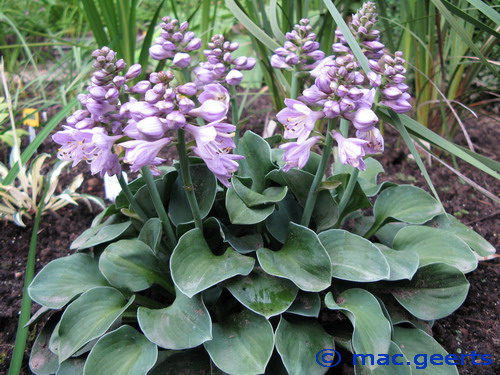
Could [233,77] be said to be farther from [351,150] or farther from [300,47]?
[351,150]

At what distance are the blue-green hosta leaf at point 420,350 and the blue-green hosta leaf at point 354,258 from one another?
0.38 m

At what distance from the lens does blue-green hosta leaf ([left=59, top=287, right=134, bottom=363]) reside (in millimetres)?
1749

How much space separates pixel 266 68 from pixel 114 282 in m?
1.94

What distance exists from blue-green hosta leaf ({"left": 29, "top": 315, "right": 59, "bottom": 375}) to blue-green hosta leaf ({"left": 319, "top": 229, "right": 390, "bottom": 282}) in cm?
134

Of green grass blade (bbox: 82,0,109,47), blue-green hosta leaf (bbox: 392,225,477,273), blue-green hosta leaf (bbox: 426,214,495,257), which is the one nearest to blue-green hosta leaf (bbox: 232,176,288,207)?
blue-green hosta leaf (bbox: 392,225,477,273)

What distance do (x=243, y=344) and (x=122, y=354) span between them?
0.50 m

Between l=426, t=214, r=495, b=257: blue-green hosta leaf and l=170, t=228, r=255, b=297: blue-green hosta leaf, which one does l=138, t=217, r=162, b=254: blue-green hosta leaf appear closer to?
l=170, t=228, r=255, b=297: blue-green hosta leaf

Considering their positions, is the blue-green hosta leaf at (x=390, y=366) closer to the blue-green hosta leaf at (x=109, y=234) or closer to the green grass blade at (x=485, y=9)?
the blue-green hosta leaf at (x=109, y=234)

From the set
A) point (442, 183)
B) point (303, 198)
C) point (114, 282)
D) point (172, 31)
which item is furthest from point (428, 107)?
point (114, 282)

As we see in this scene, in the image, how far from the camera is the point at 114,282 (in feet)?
6.38

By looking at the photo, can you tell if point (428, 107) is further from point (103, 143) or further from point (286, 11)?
point (103, 143)

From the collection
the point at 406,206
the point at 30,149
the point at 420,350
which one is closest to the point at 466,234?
the point at 406,206

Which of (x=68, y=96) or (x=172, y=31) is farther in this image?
(x=68, y=96)

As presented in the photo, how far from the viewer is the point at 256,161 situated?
7.58 ft
